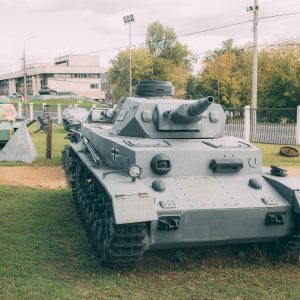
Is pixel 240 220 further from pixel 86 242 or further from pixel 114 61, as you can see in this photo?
pixel 114 61

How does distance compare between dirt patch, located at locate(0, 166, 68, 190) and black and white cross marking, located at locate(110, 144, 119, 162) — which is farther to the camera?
dirt patch, located at locate(0, 166, 68, 190)

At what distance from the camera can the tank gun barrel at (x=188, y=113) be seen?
6.68 metres

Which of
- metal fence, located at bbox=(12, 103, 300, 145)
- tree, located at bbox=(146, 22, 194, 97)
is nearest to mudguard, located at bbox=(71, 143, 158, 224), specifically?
metal fence, located at bbox=(12, 103, 300, 145)

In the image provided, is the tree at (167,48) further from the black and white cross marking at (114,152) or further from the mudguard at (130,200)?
the mudguard at (130,200)

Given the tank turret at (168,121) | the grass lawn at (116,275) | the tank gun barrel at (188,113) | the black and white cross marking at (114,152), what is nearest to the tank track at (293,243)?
the grass lawn at (116,275)

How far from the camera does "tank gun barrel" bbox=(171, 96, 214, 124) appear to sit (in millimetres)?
6684

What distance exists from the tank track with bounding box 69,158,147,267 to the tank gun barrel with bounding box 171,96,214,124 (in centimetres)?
149

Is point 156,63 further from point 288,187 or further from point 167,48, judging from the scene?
point 288,187

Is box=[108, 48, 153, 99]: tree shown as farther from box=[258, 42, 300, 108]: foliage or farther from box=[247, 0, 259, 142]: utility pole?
box=[247, 0, 259, 142]: utility pole

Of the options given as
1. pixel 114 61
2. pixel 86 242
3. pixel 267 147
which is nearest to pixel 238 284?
pixel 86 242

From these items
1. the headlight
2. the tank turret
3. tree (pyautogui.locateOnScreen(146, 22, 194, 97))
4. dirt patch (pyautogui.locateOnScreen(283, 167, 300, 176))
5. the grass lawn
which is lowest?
dirt patch (pyautogui.locateOnScreen(283, 167, 300, 176))

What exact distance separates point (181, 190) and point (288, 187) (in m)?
1.37

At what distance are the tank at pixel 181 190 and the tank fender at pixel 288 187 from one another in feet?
0.04

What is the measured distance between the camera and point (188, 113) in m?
7.00
